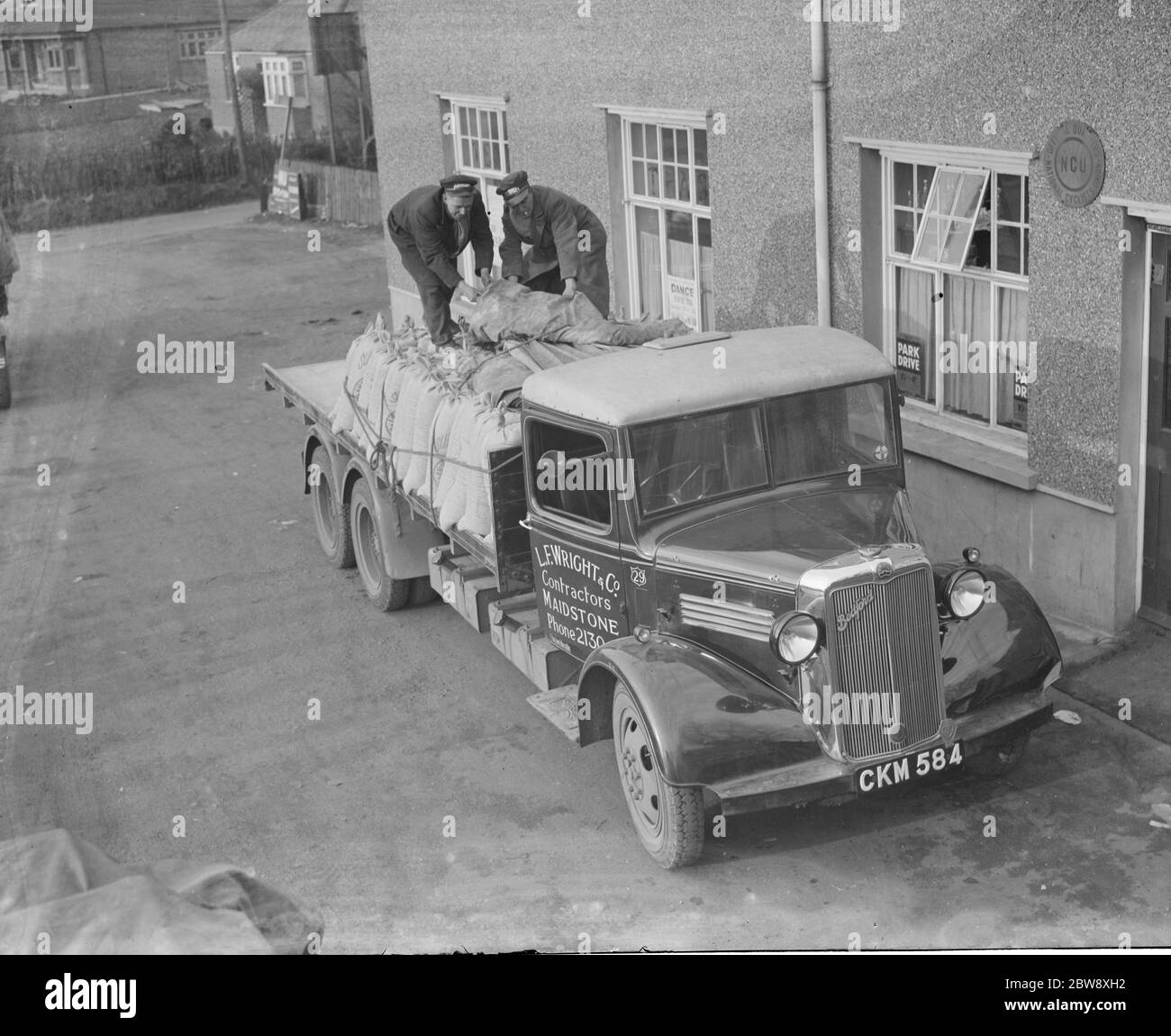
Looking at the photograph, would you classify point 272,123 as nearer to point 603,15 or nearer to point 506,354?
point 603,15

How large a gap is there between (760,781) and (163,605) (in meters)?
5.67

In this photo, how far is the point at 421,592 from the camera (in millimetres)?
9766

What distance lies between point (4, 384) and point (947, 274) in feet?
37.7

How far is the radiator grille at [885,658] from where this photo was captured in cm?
602

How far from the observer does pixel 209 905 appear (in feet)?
16.2

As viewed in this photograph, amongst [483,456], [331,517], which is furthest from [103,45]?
[483,456]

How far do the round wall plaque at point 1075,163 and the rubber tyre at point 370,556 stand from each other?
4683mm

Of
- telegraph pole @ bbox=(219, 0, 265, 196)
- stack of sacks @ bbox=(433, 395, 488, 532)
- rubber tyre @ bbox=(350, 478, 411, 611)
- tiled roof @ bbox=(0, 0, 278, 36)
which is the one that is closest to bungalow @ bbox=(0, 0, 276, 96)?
tiled roof @ bbox=(0, 0, 278, 36)

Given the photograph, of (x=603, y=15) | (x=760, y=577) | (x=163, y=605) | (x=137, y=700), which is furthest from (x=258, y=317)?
(x=760, y=577)

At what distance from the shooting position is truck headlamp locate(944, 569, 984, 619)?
649 centimetres

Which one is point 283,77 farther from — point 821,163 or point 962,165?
point 962,165

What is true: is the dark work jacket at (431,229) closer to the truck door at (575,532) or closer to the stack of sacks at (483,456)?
the stack of sacks at (483,456)

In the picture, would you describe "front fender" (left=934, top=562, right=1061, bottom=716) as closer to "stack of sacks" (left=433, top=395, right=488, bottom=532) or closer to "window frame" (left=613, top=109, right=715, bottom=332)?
"stack of sacks" (left=433, top=395, right=488, bottom=532)

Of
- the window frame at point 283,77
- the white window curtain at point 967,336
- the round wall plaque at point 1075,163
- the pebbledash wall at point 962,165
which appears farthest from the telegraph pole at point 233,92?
the round wall plaque at point 1075,163
